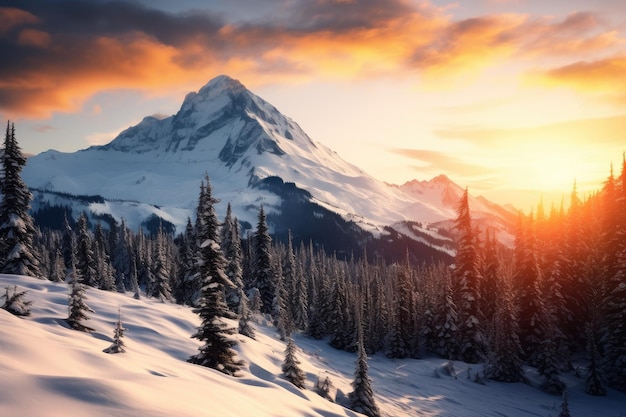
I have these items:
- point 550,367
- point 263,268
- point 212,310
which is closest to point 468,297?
point 550,367

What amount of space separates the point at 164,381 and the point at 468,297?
3637cm

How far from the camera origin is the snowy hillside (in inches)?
249

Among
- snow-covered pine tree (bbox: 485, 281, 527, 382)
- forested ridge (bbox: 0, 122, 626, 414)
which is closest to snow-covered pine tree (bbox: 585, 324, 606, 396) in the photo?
forested ridge (bbox: 0, 122, 626, 414)

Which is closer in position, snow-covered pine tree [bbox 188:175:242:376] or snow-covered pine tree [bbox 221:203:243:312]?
snow-covered pine tree [bbox 188:175:242:376]

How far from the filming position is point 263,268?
168 ft

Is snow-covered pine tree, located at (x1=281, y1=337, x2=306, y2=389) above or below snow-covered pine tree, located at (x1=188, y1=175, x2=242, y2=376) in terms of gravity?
below

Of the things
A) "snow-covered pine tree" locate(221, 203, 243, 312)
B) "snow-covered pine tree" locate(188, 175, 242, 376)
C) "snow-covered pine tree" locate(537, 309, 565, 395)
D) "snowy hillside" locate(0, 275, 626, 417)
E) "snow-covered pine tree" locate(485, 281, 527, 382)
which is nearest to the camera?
"snowy hillside" locate(0, 275, 626, 417)

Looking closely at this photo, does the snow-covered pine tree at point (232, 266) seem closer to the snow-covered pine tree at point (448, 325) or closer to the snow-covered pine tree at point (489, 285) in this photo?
A: the snow-covered pine tree at point (448, 325)

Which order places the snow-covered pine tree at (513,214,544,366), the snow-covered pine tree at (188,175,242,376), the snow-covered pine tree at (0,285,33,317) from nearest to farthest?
the snow-covered pine tree at (0,285,33,317) < the snow-covered pine tree at (188,175,242,376) < the snow-covered pine tree at (513,214,544,366)

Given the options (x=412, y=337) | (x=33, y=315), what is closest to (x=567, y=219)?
(x=412, y=337)

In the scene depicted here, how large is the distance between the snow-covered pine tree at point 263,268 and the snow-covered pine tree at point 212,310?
100 feet

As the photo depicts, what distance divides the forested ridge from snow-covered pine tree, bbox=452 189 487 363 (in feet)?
0.34

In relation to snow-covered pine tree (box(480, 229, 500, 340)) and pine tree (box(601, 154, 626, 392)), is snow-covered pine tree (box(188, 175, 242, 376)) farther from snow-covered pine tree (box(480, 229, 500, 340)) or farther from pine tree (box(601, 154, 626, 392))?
snow-covered pine tree (box(480, 229, 500, 340))

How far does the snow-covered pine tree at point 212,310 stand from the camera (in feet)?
54.5
